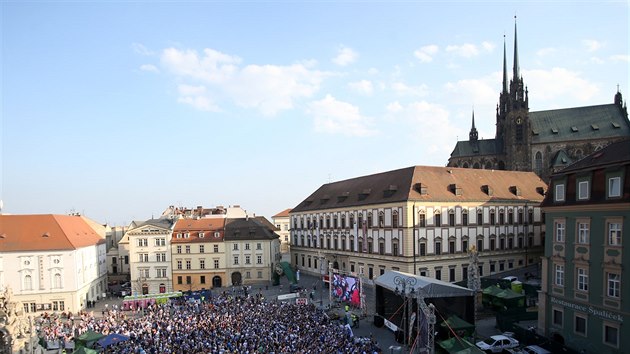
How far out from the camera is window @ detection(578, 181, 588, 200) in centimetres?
2512

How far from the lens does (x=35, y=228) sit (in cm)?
4938

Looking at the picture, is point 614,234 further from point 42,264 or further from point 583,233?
point 42,264

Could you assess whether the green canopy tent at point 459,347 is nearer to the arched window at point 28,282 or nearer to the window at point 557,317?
the window at point 557,317

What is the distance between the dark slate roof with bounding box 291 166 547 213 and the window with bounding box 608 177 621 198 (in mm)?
21252

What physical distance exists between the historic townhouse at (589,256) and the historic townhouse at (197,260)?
4069 centimetres

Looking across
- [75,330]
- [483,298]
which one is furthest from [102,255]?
[483,298]

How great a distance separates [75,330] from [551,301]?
34261mm

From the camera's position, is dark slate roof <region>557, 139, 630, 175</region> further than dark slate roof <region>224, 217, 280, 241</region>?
No

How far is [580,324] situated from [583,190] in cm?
771

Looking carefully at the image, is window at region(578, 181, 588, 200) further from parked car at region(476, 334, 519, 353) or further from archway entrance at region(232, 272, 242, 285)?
Answer: archway entrance at region(232, 272, 242, 285)

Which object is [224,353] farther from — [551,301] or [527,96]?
[527,96]

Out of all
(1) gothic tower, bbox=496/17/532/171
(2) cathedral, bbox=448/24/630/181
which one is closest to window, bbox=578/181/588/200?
(2) cathedral, bbox=448/24/630/181

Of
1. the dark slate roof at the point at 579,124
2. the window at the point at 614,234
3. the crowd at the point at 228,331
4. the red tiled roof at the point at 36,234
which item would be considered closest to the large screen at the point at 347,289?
the crowd at the point at 228,331

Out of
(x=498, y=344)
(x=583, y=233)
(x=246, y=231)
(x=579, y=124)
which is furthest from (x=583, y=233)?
(x=579, y=124)
